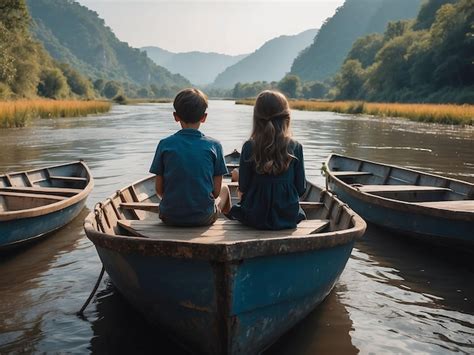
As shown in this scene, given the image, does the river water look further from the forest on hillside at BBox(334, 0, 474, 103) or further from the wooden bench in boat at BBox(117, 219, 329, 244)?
the forest on hillside at BBox(334, 0, 474, 103)

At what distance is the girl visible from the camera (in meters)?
4.04

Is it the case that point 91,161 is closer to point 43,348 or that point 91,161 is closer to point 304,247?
point 43,348

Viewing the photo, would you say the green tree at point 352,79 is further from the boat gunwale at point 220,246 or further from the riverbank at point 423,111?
the boat gunwale at point 220,246

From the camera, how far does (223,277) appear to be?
10.8ft

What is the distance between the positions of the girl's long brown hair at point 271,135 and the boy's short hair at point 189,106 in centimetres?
48

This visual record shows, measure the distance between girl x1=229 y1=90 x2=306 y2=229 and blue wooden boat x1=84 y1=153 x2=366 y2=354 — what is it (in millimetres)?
144

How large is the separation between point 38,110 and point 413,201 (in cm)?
2747

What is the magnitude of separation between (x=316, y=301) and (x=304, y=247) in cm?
93

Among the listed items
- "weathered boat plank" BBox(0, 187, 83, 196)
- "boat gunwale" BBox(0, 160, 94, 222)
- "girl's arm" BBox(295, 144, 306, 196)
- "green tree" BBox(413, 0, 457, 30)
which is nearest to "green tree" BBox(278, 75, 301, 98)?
"green tree" BBox(413, 0, 457, 30)

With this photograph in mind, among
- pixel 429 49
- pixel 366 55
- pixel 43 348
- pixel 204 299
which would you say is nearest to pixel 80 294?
pixel 43 348

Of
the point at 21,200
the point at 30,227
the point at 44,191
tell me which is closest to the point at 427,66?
the point at 44,191

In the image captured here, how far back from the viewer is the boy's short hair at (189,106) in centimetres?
418

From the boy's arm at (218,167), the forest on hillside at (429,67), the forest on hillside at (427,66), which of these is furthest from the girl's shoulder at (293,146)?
the forest on hillside at (429,67)

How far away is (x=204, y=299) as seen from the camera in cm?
344
